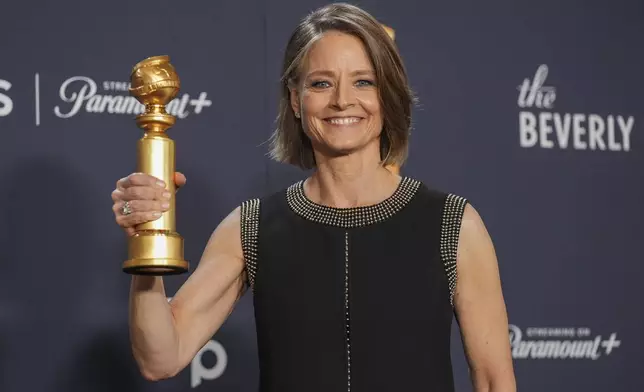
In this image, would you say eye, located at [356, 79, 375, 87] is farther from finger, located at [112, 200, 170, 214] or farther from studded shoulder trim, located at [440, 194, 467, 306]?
finger, located at [112, 200, 170, 214]

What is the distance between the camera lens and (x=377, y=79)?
1.80m

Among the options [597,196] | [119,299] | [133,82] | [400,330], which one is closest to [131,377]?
[119,299]

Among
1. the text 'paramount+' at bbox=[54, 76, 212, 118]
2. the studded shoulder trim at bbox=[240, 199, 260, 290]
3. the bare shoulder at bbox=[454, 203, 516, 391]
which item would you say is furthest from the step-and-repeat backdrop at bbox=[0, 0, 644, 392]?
the bare shoulder at bbox=[454, 203, 516, 391]

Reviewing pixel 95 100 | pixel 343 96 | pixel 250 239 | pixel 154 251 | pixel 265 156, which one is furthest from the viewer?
pixel 265 156

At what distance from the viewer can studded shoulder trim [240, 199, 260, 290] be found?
187cm

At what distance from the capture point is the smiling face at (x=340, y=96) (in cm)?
179

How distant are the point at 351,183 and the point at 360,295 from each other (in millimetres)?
204

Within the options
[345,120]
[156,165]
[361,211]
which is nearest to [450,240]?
[361,211]

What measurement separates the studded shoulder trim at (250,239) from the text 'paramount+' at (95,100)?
698 mm

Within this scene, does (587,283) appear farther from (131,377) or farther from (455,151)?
(131,377)

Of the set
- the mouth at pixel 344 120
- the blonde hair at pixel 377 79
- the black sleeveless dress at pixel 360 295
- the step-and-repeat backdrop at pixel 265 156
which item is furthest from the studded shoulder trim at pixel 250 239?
the step-and-repeat backdrop at pixel 265 156

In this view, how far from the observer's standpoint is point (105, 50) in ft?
8.30

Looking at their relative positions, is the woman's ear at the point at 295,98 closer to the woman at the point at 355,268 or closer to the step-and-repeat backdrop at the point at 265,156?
the woman at the point at 355,268

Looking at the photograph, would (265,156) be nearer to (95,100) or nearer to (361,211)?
(95,100)
